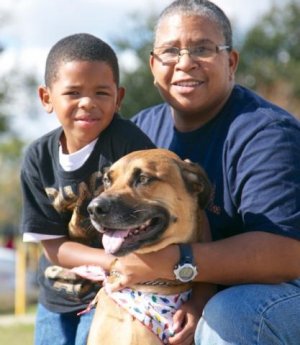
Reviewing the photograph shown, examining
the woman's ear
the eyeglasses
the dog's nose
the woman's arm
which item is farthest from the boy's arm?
the woman's ear

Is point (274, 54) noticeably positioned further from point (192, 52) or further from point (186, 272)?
point (186, 272)

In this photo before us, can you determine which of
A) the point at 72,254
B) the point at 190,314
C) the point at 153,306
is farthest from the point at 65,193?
the point at 190,314

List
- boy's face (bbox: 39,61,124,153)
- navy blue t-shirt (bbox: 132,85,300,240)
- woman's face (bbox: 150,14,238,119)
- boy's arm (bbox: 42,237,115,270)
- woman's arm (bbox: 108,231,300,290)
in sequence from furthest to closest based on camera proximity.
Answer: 1. woman's face (bbox: 150,14,238,119)
2. boy's face (bbox: 39,61,124,153)
3. boy's arm (bbox: 42,237,115,270)
4. navy blue t-shirt (bbox: 132,85,300,240)
5. woman's arm (bbox: 108,231,300,290)

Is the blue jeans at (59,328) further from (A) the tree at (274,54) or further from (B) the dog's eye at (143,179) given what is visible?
(A) the tree at (274,54)

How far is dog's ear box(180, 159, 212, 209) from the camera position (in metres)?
3.90

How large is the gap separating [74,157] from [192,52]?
0.91 meters

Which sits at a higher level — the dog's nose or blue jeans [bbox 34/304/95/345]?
the dog's nose

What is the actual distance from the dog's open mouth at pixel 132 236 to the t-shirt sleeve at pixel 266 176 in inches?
19.8

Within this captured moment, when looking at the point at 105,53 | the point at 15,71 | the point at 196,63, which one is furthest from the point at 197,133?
the point at 15,71

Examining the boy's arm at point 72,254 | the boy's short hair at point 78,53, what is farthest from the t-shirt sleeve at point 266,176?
the boy's short hair at point 78,53

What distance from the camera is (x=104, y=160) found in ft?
13.8

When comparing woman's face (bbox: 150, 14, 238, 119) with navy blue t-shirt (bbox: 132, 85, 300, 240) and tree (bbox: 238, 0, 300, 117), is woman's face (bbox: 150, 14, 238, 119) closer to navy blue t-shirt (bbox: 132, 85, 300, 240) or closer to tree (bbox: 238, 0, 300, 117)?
navy blue t-shirt (bbox: 132, 85, 300, 240)

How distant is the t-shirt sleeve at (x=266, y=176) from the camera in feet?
12.3

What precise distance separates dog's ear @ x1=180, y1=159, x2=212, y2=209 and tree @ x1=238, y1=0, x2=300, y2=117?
29531 millimetres
